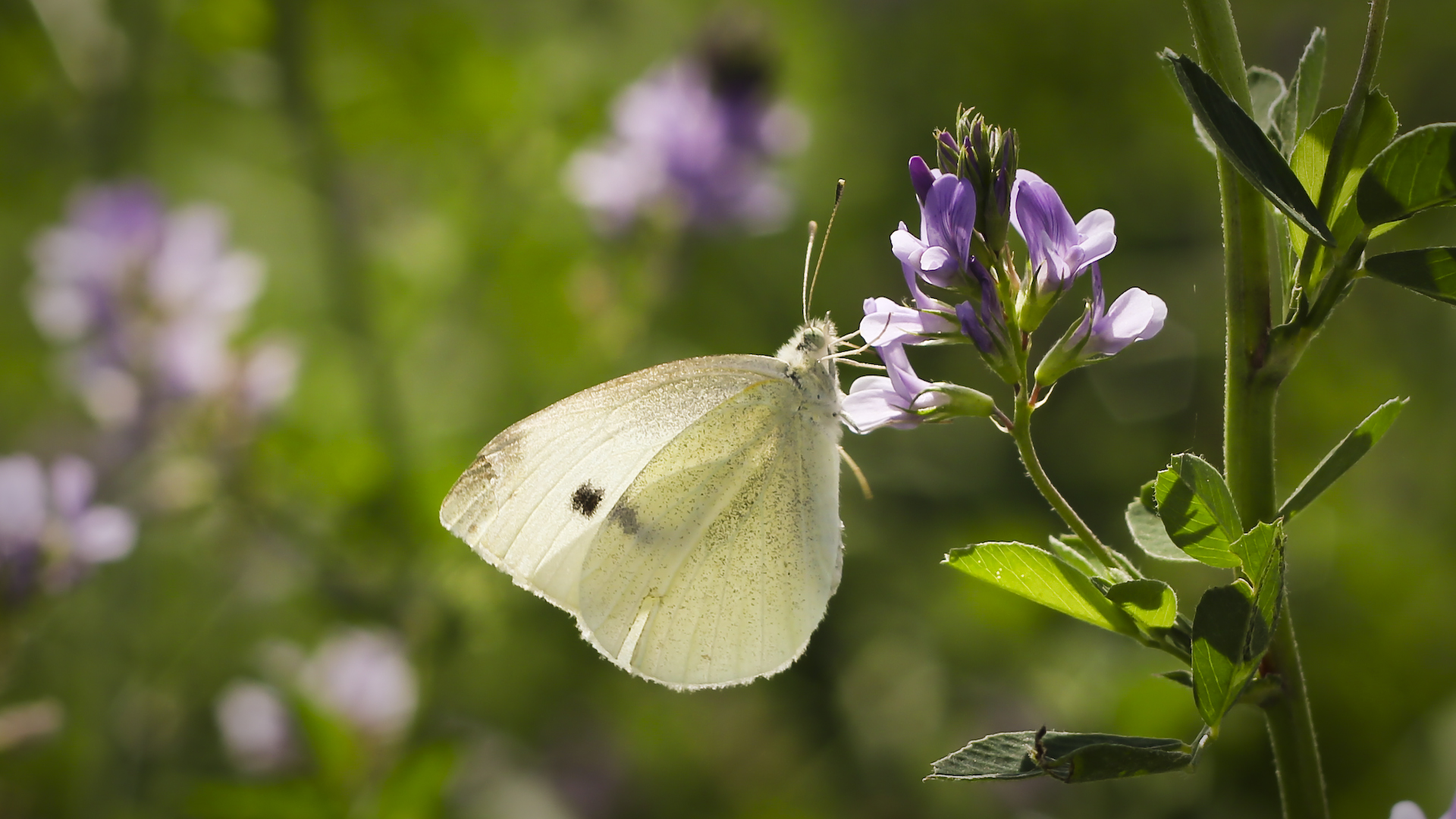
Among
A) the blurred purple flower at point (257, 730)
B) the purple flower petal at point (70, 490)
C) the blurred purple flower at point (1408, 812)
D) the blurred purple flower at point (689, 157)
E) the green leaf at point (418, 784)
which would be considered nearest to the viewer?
the blurred purple flower at point (1408, 812)

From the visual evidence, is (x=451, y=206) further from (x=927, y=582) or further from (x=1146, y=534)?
(x=1146, y=534)

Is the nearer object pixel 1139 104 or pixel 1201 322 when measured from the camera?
pixel 1201 322

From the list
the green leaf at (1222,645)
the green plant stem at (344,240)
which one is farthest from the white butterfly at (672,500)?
the green plant stem at (344,240)

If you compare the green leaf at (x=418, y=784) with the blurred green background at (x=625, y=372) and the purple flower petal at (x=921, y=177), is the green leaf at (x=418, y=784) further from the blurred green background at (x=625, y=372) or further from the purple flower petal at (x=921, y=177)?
the purple flower petal at (x=921, y=177)

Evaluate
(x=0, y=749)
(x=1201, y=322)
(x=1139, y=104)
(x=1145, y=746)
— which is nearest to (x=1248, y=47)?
(x=1139, y=104)

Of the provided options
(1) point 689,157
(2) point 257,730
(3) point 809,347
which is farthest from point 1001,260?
(1) point 689,157

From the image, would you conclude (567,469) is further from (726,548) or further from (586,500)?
(726,548)
